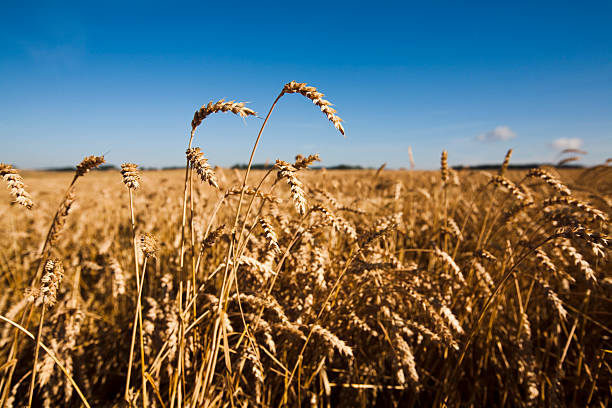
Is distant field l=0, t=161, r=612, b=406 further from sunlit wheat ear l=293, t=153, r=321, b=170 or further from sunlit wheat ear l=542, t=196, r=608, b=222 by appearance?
sunlit wheat ear l=293, t=153, r=321, b=170

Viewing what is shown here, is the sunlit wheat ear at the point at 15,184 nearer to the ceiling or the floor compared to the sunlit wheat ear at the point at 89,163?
nearer to the floor

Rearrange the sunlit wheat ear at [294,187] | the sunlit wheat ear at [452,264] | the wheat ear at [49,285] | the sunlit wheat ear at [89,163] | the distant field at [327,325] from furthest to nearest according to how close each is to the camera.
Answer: the sunlit wheat ear at [452,264] < the distant field at [327,325] < the sunlit wheat ear at [89,163] < the wheat ear at [49,285] < the sunlit wheat ear at [294,187]

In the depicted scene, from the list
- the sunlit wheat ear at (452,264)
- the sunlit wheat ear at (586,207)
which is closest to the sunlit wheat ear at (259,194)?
the sunlit wheat ear at (452,264)

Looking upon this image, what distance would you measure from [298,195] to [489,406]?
2341 millimetres

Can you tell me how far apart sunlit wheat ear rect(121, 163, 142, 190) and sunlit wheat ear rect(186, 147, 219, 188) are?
0.59 feet

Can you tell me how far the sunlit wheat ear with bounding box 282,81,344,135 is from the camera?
90 cm

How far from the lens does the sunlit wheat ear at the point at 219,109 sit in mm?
940

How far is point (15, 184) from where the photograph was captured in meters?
0.94

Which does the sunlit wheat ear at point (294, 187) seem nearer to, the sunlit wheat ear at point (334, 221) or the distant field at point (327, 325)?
the distant field at point (327, 325)

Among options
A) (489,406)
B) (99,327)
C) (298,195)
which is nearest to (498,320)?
A: (489,406)

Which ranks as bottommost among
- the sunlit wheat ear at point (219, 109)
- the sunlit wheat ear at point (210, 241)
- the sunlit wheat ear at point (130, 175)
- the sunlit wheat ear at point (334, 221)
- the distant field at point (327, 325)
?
the distant field at point (327, 325)

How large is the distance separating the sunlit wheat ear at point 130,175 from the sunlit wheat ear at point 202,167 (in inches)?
7.1

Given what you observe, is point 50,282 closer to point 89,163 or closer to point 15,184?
point 15,184

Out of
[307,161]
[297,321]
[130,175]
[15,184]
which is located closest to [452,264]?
[297,321]
